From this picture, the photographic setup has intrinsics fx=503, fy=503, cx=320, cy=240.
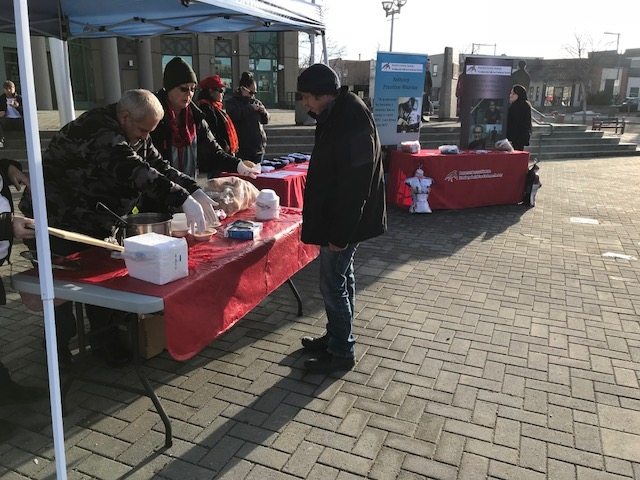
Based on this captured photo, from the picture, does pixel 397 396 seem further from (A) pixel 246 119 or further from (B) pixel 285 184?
(A) pixel 246 119

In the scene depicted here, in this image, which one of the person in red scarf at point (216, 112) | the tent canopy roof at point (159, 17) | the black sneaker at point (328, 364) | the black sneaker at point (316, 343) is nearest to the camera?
the black sneaker at point (328, 364)

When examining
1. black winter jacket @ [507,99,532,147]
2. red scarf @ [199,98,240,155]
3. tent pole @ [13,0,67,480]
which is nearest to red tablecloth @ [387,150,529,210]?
black winter jacket @ [507,99,532,147]

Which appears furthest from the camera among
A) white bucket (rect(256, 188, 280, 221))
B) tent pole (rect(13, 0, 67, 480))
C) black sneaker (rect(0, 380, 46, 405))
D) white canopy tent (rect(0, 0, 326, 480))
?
white bucket (rect(256, 188, 280, 221))

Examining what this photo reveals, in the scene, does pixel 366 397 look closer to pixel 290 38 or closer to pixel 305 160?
pixel 305 160

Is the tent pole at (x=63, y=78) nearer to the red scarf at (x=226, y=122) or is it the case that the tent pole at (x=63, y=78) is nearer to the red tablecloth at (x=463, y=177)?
the red scarf at (x=226, y=122)

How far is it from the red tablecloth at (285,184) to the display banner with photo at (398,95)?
3151 mm

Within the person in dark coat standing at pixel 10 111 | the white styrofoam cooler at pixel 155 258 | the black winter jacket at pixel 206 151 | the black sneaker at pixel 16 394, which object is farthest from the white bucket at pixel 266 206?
the person in dark coat standing at pixel 10 111

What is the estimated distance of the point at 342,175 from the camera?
8.87ft

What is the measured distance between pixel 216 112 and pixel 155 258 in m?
3.41

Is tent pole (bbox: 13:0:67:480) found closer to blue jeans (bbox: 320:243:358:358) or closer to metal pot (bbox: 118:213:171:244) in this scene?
metal pot (bbox: 118:213:171:244)

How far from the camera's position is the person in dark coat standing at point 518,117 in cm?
885

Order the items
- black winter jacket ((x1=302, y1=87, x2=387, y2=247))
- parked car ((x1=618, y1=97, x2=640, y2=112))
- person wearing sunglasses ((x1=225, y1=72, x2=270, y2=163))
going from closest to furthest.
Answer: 1. black winter jacket ((x1=302, y1=87, x2=387, y2=247))
2. person wearing sunglasses ((x1=225, y1=72, x2=270, y2=163))
3. parked car ((x1=618, y1=97, x2=640, y2=112))

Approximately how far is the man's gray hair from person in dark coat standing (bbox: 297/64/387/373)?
0.80 metres

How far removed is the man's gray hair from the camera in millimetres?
2566
